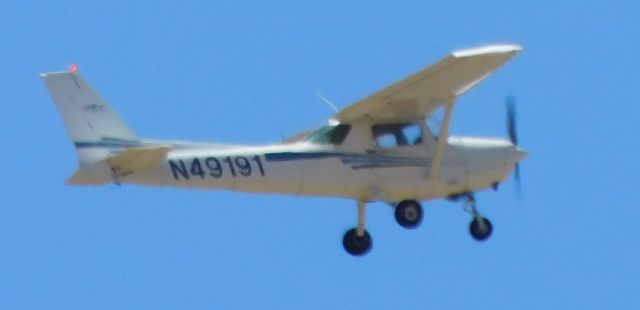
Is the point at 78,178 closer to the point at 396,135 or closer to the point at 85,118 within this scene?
the point at 85,118

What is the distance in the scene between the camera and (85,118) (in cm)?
6488

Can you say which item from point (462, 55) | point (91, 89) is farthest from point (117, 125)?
point (462, 55)

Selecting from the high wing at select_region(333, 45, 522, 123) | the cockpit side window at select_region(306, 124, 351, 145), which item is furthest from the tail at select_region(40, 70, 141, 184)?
the high wing at select_region(333, 45, 522, 123)

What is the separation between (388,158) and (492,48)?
92.7 inches

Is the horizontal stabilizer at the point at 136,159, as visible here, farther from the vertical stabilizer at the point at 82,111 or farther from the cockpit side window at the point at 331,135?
the cockpit side window at the point at 331,135

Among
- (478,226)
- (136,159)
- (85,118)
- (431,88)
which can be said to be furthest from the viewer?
(478,226)

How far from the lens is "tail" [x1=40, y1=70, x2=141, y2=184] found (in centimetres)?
6462

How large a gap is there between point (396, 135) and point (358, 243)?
74.0 inches

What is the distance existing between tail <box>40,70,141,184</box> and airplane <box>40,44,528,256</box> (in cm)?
1

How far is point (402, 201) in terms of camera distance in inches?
2608

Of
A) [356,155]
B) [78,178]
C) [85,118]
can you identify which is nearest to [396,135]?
[356,155]

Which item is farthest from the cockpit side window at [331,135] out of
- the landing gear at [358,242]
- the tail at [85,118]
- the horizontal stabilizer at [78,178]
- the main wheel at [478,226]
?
the horizontal stabilizer at [78,178]

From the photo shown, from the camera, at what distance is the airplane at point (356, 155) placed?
6469cm

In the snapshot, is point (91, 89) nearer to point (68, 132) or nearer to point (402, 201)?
point (68, 132)
